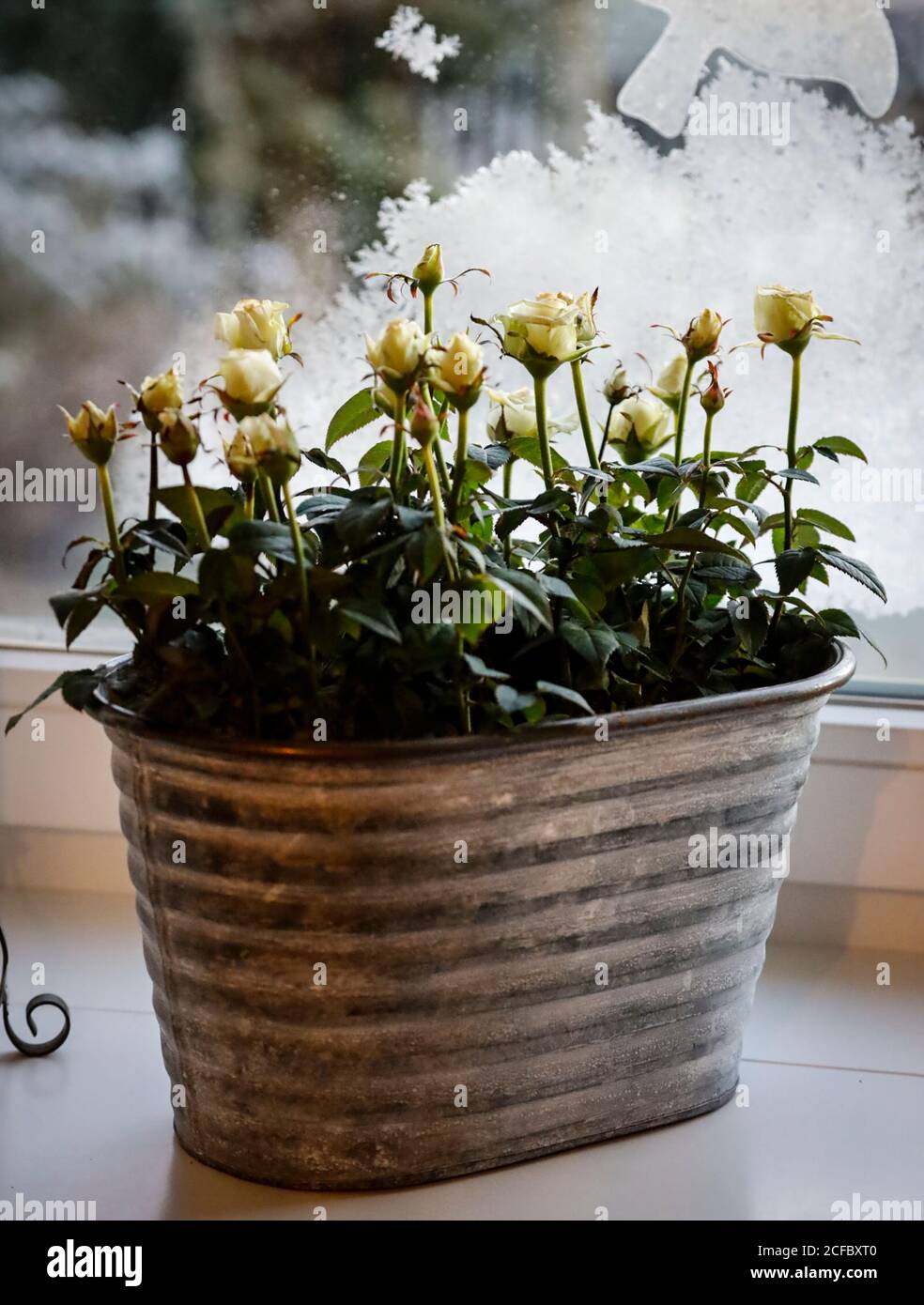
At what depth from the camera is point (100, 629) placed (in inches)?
44.6

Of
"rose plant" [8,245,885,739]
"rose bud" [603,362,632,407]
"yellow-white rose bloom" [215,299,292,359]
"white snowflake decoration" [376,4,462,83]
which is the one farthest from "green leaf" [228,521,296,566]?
"white snowflake decoration" [376,4,462,83]

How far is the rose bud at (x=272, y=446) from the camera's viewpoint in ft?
2.05

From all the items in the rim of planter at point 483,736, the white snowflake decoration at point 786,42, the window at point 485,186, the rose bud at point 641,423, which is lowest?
the rim of planter at point 483,736

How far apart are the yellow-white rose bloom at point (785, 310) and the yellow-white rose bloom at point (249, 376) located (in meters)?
0.28

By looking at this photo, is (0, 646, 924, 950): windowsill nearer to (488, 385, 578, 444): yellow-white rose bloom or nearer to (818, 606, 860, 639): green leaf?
(818, 606, 860, 639): green leaf

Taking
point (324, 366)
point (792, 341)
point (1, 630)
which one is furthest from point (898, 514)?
point (1, 630)

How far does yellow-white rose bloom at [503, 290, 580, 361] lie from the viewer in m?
0.71

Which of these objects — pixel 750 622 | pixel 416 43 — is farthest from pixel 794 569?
pixel 416 43

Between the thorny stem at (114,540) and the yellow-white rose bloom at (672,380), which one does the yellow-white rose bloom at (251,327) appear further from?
the yellow-white rose bloom at (672,380)

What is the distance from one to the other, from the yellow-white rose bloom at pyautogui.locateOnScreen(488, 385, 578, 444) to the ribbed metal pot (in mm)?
210

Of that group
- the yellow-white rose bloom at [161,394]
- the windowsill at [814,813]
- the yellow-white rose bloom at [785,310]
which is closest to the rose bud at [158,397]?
the yellow-white rose bloom at [161,394]

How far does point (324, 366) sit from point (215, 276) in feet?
0.36

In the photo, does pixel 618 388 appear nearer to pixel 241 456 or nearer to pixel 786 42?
pixel 241 456

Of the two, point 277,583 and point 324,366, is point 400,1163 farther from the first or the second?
point 324,366
